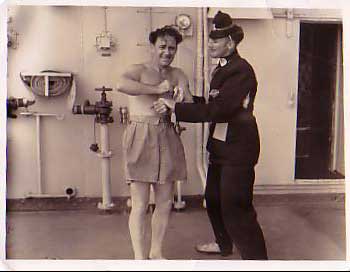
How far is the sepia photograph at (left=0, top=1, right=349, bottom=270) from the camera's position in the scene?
78 centimetres

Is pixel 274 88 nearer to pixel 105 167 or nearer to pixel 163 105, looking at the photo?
pixel 163 105

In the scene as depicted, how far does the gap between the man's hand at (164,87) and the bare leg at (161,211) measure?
160 millimetres

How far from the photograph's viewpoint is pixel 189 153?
0.79 meters

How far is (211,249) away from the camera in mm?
800

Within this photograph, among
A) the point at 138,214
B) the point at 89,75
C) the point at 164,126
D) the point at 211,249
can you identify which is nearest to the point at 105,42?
the point at 89,75

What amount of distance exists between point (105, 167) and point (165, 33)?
0.25m

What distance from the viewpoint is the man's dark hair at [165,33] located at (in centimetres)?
78

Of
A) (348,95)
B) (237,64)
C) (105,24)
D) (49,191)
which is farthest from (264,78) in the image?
(49,191)

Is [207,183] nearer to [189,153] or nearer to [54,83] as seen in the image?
[189,153]

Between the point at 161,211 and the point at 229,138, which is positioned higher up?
the point at 229,138

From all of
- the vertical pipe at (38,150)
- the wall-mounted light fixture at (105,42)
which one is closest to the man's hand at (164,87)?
the wall-mounted light fixture at (105,42)

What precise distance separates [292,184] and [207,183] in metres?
0.16

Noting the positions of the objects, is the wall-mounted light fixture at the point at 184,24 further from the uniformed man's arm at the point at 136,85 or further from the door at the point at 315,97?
the door at the point at 315,97

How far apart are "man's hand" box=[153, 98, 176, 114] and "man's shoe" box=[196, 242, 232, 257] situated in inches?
9.7
